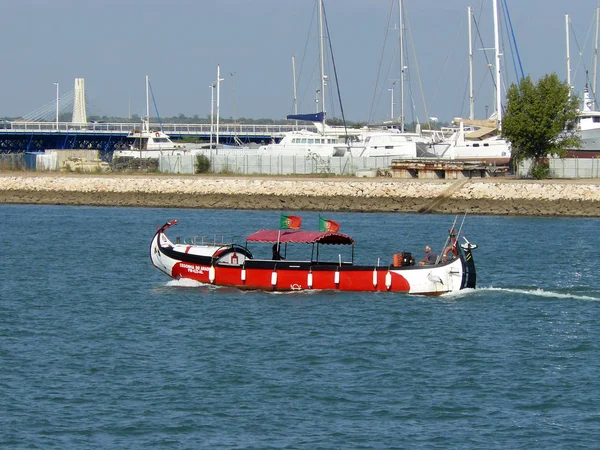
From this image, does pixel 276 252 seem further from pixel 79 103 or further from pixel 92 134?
pixel 79 103

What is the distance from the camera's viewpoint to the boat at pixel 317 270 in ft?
113

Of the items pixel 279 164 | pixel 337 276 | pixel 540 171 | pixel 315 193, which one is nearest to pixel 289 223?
pixel 337 276

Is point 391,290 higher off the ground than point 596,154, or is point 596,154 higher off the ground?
point 596,154

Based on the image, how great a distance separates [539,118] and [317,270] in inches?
1611

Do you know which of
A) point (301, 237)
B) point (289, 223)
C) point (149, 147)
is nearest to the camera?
point (301, 237)

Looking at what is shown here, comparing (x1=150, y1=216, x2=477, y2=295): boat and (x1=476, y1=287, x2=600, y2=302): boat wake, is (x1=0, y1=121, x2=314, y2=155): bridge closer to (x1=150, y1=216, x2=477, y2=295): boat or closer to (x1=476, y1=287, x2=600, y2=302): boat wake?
(x1=150, y1=216, x2=477, y2=295): boat

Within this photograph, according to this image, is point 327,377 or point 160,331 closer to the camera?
point 327,377

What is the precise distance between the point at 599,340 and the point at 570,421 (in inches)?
322

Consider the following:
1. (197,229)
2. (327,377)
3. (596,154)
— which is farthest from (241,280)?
(596,154)

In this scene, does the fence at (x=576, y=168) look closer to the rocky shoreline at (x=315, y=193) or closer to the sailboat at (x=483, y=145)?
the rocky shoreline at (x=315, y=193)

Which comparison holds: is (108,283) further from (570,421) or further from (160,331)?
(570,421)

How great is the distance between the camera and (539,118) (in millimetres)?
72125

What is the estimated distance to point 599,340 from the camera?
2920 cm

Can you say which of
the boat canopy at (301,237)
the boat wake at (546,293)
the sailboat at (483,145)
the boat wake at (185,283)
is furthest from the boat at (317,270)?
the sailboat at (483,145)
